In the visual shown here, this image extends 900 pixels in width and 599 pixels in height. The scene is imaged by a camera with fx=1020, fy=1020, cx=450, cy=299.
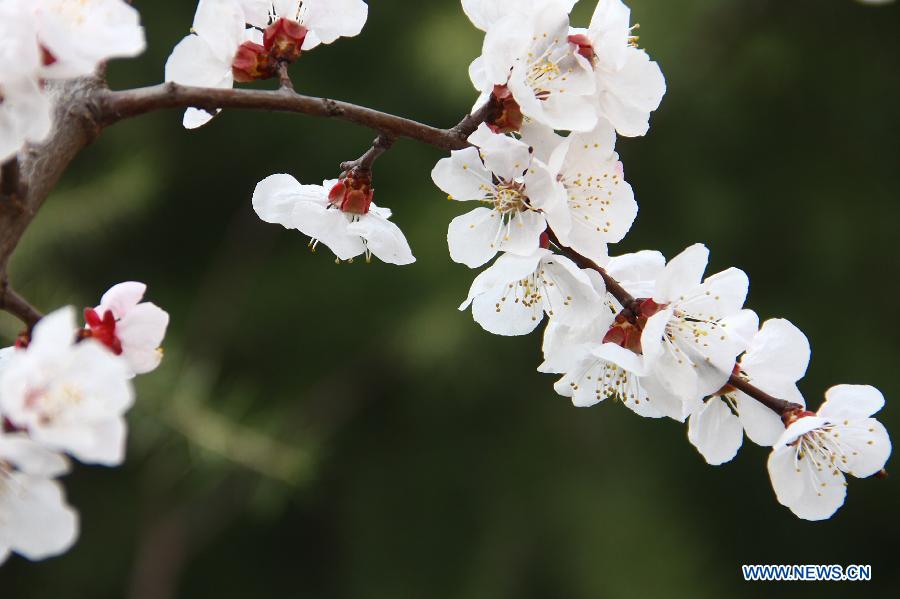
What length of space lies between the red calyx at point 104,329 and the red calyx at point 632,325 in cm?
38

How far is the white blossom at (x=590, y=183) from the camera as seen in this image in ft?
2.50

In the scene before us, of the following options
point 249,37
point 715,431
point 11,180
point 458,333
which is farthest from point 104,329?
point 458,333

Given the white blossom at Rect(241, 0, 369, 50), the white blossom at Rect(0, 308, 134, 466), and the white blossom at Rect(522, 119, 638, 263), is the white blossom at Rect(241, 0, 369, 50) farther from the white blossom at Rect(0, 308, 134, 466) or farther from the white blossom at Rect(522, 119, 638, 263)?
the white blossom at Rect(0, 308, 134, 466)

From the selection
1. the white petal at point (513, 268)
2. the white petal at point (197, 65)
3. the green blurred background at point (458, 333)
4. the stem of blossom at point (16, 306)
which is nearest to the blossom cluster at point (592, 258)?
the white petal at point (513, 268)

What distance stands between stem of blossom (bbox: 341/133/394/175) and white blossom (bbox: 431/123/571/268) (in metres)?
0.04

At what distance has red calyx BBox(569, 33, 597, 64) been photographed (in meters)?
0.79

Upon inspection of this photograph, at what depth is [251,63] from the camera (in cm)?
80

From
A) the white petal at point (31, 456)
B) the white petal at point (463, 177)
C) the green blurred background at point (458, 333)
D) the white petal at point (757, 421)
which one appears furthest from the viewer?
the green blurred background at point (458, 333)

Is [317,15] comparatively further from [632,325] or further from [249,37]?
[632,325]

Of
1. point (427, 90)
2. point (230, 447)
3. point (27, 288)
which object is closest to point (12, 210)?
point (27, 288)

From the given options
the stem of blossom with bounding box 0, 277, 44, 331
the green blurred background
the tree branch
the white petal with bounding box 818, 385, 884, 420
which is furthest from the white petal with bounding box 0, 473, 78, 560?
the green blurred background

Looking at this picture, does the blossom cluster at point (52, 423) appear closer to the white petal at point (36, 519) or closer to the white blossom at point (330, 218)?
the white petal at point (36, 519)

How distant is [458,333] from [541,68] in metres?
1.94

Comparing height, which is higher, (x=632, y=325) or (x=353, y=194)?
(x=353, y=194)
